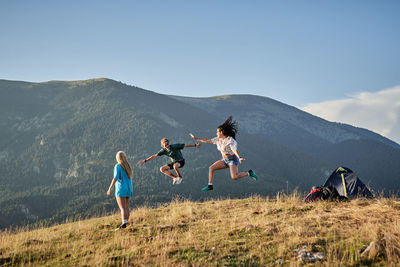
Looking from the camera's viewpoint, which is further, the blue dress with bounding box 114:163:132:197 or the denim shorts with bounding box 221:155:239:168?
the denim shorts with bounding box 221:155:239:168

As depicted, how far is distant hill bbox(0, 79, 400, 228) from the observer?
363ft

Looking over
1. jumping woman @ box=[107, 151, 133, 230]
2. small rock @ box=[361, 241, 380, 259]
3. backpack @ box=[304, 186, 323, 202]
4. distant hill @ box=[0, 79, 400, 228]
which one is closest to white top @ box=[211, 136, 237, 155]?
jumping woman @ box=[107, 151, 133, 230]

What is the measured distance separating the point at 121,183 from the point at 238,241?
177 inches

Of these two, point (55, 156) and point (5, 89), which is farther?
point (5, 89)

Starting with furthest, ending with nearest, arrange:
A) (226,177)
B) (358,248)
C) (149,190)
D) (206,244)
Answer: (226,177) → (149,190) → (206,244) → (358,248)

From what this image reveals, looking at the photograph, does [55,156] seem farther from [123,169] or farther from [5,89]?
[123,169]

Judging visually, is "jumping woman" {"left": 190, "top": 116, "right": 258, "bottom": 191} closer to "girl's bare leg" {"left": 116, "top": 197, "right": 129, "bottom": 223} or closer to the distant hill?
"girl's bare leg" {"left": 116, "top": 197, "right": 129, "bottom": 223}

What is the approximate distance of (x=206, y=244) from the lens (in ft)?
24.8

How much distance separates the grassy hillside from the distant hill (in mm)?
85392

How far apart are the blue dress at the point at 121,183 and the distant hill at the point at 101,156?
278 feet

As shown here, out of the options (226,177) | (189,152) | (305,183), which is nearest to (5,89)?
(189,152)

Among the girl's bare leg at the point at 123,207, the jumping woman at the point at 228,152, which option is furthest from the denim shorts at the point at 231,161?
the girl's bare leg at the point at 123,207

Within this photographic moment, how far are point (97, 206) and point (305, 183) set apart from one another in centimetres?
9856

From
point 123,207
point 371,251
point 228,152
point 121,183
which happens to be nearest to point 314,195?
point 228,152
